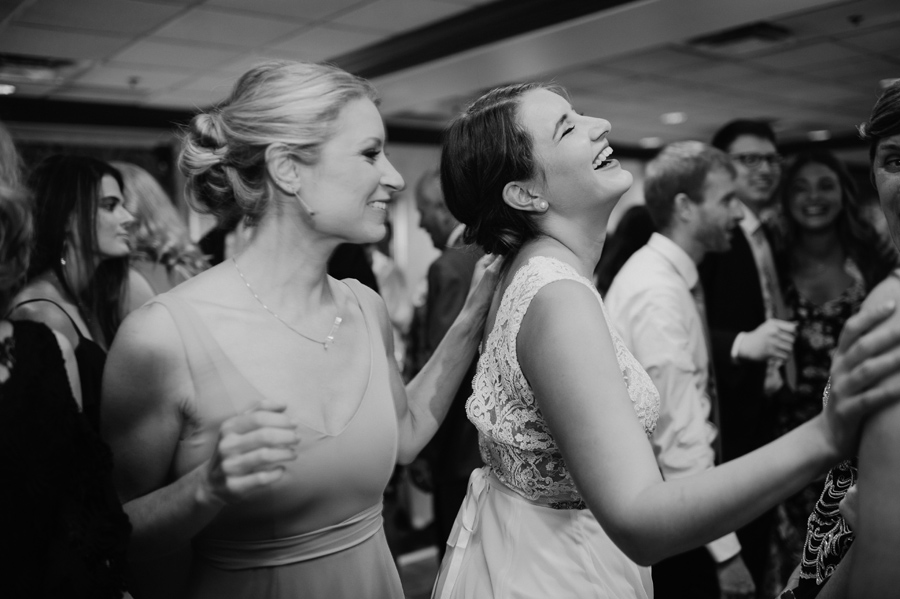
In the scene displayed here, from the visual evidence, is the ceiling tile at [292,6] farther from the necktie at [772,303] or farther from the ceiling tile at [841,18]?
the ceiling tile at [841,18]

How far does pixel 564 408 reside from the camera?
3.31ft

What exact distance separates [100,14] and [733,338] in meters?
4.65

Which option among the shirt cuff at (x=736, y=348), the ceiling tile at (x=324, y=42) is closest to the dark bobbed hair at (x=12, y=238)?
the shirt cuff at (x=736, y=348)

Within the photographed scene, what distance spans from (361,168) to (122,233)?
56.7 inches

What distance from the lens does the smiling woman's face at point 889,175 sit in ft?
4.09

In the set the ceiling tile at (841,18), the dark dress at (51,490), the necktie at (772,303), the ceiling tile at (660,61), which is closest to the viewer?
the dark dress at (51,490)

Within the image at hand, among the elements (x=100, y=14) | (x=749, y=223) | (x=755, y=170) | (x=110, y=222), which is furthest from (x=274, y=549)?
(x=100, y=14)

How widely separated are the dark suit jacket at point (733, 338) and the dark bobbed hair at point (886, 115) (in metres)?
1.42

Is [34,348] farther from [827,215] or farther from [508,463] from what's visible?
[827,215]

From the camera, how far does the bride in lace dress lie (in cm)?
84

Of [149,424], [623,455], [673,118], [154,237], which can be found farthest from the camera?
[673,118]

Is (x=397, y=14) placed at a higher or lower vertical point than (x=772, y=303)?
higher

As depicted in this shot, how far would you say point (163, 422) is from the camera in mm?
1175

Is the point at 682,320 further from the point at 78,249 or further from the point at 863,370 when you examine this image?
the point at 78,249
